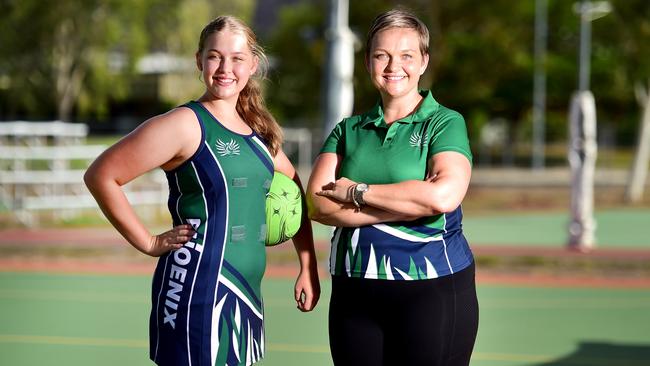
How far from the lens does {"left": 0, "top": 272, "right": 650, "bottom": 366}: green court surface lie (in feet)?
23.6

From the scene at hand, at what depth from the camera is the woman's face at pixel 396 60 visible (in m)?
3.45

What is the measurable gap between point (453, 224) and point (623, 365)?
388cm

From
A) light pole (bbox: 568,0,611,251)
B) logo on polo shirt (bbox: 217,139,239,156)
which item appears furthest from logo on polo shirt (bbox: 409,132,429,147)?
light pole (bbox: 568,0,611,251)

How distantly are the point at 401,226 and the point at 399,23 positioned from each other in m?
0.67

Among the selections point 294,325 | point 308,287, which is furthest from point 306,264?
point 294,325

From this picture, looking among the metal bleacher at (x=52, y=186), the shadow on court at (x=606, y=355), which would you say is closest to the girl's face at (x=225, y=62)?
the shadow on court at (x=606, y=355)

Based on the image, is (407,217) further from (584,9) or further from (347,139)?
(584,9)

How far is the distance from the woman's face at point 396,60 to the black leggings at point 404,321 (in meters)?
0.65

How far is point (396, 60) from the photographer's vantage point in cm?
345

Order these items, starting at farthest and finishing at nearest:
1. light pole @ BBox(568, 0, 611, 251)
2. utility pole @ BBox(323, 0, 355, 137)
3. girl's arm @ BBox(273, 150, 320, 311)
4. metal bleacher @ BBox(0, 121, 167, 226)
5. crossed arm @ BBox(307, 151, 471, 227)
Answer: metal bleacher @ BBox(0, 121, 167, 226), light pole @ BBox(568, 0, 611, 251), utility pole @ BBox(323, 0, 355, 137), girl's arm @ BBox(273, 150, 320, 311), crossed arm @ BBox(307, 151, 471, 227)

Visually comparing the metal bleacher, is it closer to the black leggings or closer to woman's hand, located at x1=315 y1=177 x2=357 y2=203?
woman's hand, located at x1=315 y1=177 x2=357 y2=203

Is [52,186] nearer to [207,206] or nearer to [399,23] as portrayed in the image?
[207,206]

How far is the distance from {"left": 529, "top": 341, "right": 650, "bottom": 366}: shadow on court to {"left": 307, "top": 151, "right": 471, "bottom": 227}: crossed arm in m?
3.80

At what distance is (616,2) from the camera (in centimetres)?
2373
